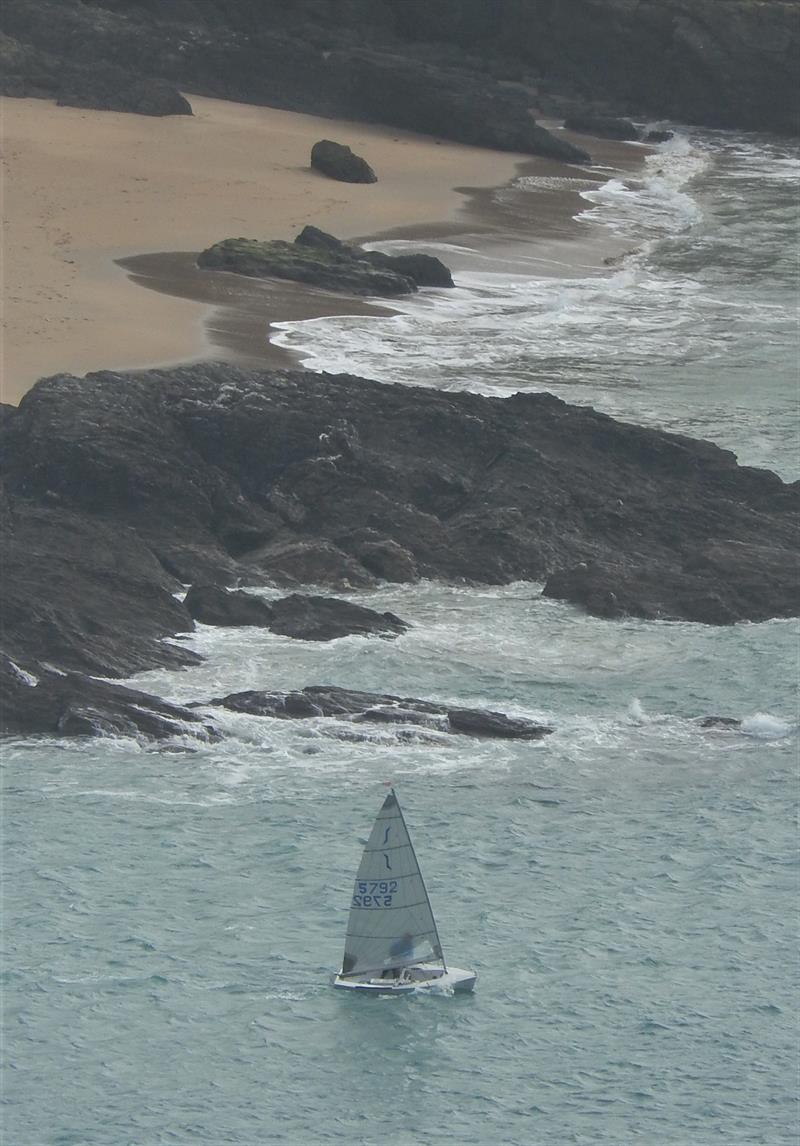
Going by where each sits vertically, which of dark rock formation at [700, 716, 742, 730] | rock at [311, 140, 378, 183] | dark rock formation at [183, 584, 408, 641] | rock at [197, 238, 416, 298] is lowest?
dark rock formation at [700, 716, 742, 730]

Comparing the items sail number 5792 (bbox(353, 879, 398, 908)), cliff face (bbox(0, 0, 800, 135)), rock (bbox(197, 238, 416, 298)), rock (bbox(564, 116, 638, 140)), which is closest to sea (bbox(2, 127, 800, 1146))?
Answer: sail number 5792 (bbox(353, 879, 398, 908))

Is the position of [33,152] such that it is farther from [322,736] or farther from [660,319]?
[322,736]

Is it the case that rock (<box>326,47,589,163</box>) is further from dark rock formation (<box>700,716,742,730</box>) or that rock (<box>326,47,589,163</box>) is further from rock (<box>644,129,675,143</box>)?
dark rock formation (<box>700,716,742,730</box>)

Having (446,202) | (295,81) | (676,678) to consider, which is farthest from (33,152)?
(676,678)

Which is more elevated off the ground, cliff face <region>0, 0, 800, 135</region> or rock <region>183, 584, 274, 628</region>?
cliff face <region>0, 0, 800, 135</region>

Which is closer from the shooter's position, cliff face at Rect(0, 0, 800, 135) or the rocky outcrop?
the rocky outcrop

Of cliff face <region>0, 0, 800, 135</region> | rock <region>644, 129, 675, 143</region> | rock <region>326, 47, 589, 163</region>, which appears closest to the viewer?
rock <region>326, 47, 589, 163</region>
